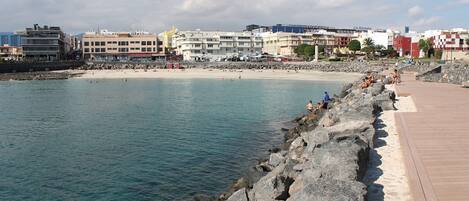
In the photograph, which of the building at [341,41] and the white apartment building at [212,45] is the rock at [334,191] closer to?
the white apartment building at [212,45]

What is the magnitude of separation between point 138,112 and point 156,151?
54.5ft

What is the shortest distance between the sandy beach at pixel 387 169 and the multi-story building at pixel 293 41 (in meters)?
140

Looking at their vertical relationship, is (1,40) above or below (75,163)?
above

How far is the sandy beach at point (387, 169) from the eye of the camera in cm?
895

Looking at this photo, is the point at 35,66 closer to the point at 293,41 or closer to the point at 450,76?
the point at 293,41

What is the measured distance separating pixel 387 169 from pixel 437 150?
8.16 ft

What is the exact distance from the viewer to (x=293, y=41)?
156625 mm

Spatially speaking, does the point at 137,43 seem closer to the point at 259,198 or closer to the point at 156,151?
the point at 156,151

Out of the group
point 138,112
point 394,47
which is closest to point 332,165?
point 138,112

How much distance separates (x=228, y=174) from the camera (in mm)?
17375

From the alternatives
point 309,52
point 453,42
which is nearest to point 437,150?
point 453,42

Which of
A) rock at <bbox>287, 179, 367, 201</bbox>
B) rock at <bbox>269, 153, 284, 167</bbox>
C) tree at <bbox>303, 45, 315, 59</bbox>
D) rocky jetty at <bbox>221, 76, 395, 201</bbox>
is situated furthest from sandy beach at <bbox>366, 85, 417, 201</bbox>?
tree at <bbox>303, 45, 315, 59</bbox>

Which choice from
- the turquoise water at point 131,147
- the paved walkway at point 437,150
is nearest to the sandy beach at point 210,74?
the turquoise water at point 131,147

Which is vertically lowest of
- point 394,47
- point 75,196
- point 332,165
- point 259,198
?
point 75,196
